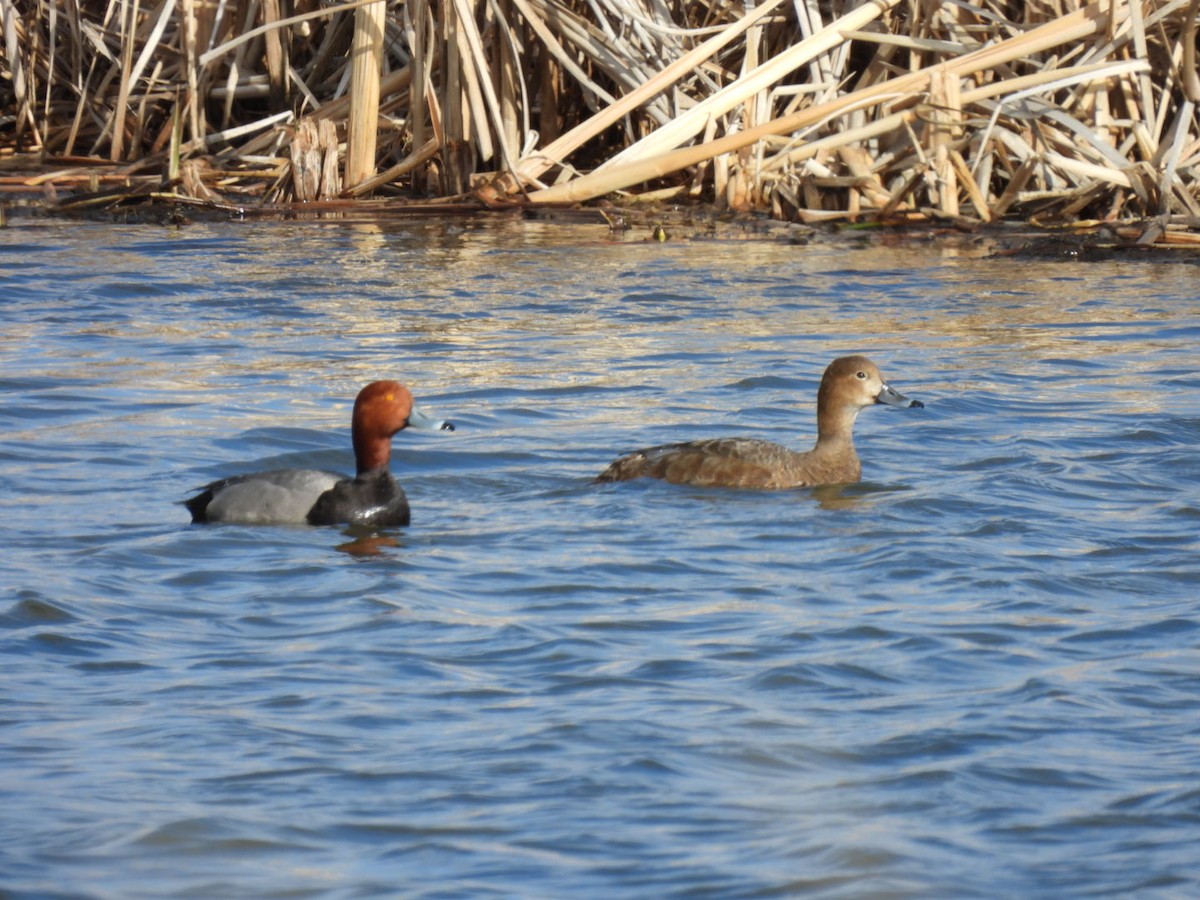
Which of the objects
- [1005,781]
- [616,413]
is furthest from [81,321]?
[1005,781]

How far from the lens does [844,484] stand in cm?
795

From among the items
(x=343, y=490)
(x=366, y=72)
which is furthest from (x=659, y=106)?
(x=343, y=490)

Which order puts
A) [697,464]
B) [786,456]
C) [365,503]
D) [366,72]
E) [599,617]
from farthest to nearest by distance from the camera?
[366,72]
[786,456]
[697,464]
[365,503]
[599,617]

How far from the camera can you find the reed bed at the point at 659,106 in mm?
14055

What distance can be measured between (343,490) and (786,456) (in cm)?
189

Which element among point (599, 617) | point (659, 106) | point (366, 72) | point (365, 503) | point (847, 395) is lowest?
point (599, 617)

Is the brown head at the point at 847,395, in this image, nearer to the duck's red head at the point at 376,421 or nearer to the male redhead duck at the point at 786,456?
the male redhead duck at the point at 786,456

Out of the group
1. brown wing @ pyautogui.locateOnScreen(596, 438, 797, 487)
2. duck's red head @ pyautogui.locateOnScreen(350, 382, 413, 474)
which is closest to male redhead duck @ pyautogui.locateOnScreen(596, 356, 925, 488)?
brown wing @ pyautogui.locateOnScreen(596, 438, 797, 487)

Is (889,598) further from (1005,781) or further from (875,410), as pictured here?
(875,410)

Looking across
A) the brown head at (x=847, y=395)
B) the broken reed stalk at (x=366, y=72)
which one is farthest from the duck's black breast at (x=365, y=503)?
the broken reed stalk at (x=366, y=72)

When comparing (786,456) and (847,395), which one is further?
(847,395)

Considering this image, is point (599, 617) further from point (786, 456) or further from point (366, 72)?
point (366, 72)

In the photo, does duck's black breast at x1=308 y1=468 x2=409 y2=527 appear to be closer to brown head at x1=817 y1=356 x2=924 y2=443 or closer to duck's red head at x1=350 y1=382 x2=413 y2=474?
duck's red head at x1=350 y1=382 x2=413 y2=474

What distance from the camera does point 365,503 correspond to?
7.20 m
